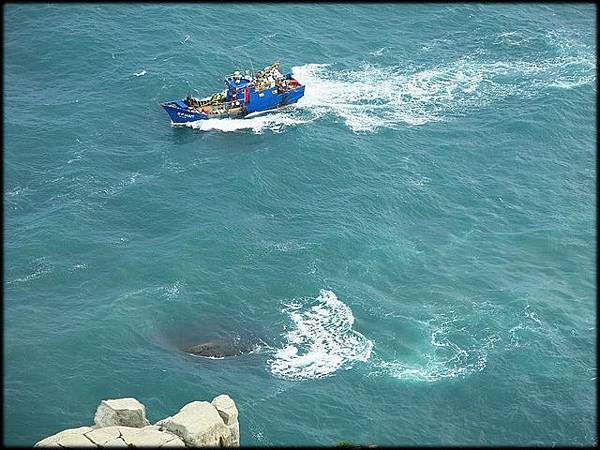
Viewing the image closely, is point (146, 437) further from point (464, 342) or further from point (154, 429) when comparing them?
point (464, 342)

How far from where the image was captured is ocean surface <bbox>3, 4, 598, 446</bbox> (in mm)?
118500

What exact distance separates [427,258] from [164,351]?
1946 inches

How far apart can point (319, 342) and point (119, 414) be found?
49.0 metres

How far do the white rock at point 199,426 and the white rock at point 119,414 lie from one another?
3685 millimetres

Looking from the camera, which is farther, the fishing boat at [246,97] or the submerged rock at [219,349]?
the fishing boat at [246,97]

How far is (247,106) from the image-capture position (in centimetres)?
18488

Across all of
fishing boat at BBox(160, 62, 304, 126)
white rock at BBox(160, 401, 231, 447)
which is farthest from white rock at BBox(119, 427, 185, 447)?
fishing boat at BBox(160, 62, 304, 126)

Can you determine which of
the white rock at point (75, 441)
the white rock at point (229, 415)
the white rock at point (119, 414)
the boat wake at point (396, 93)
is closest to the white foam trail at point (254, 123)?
the boat wake at point (396, 93)

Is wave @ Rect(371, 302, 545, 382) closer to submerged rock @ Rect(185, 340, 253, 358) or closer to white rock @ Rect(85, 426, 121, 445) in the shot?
submerged rock @ Rect(185, 340, 253, 358)

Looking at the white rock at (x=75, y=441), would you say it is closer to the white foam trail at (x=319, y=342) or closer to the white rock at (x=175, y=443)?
the white rock at (x=175, y=443)

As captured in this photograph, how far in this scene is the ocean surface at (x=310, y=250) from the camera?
118 m

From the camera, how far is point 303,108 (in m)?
188

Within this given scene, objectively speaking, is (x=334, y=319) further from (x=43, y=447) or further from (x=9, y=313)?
(x=43, y=447)

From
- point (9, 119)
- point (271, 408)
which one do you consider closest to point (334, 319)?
point (271, 408)
